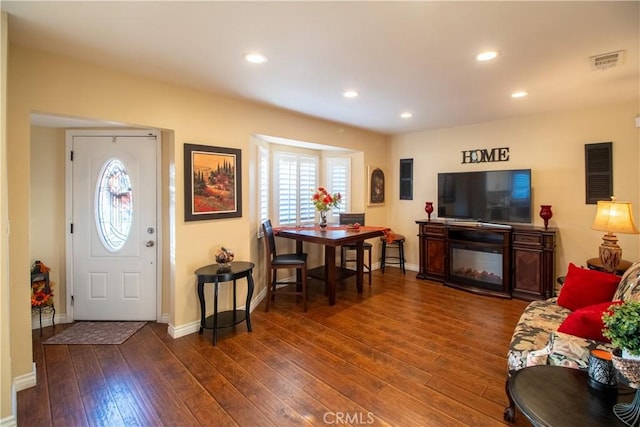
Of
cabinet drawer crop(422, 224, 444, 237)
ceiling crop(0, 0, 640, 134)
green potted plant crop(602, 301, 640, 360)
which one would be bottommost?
green potted plant crop(602, 301, 640, 360)

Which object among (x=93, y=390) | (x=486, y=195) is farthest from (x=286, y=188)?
(x=93, y=390)

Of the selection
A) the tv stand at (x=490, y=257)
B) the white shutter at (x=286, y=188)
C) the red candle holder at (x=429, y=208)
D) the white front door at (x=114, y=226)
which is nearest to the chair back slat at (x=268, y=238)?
the white shutter at (x=286, y=188)

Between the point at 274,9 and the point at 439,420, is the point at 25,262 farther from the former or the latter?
the point at 439,420

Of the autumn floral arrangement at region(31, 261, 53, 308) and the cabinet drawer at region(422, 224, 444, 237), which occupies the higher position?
the cabinet drawer at region(422, 224, 444, 237)

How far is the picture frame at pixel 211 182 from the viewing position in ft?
10.3

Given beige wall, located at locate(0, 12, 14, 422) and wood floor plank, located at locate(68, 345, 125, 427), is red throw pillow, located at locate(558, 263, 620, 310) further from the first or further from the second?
beige wall, located at locate(0, 12, 14, 422)

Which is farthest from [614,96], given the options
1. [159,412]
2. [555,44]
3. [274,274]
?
[159,412]

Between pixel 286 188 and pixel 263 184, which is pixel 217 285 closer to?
pixel 263 184

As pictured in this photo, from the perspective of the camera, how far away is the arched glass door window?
3398mm

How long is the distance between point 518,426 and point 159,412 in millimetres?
→ 2323

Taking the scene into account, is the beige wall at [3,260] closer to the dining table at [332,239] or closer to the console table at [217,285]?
the console table at [217,285]

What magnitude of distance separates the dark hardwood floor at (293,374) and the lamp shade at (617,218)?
4.47ft

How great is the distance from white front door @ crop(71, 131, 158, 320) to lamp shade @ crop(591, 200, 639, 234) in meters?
4.84

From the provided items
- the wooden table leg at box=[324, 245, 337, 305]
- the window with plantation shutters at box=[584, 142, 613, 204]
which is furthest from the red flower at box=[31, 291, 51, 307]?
the window with plantation shutters at box=[584, 142, 613, 204]
